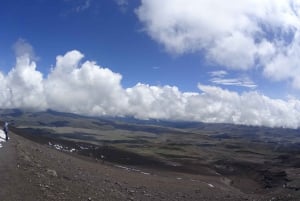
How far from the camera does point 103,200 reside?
109 feet

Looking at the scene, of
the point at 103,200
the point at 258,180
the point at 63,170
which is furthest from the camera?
the point at 258,180

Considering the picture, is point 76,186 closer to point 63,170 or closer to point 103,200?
point 103,200

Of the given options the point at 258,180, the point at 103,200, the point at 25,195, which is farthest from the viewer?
the point at 258,180

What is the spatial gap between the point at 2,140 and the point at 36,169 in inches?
618

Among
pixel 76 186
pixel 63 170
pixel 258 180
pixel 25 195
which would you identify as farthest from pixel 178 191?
pixel 258 180

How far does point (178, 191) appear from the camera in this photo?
169 ft

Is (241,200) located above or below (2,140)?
below

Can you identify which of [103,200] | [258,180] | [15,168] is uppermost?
[15,168]

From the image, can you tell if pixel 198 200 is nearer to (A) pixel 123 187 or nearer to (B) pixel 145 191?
(B) pixel 145 191

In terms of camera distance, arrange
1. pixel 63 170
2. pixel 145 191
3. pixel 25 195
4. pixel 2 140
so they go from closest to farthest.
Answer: pixel 25 195 < pixel 63 170 < pixel 145 191 < pixel 2 140

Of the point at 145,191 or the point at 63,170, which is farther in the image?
the point at 145,191

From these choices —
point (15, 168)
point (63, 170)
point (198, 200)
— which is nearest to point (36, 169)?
point (15, 168)

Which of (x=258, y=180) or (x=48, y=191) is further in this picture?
(x=258, y=180)

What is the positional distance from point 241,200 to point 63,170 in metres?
23.6
